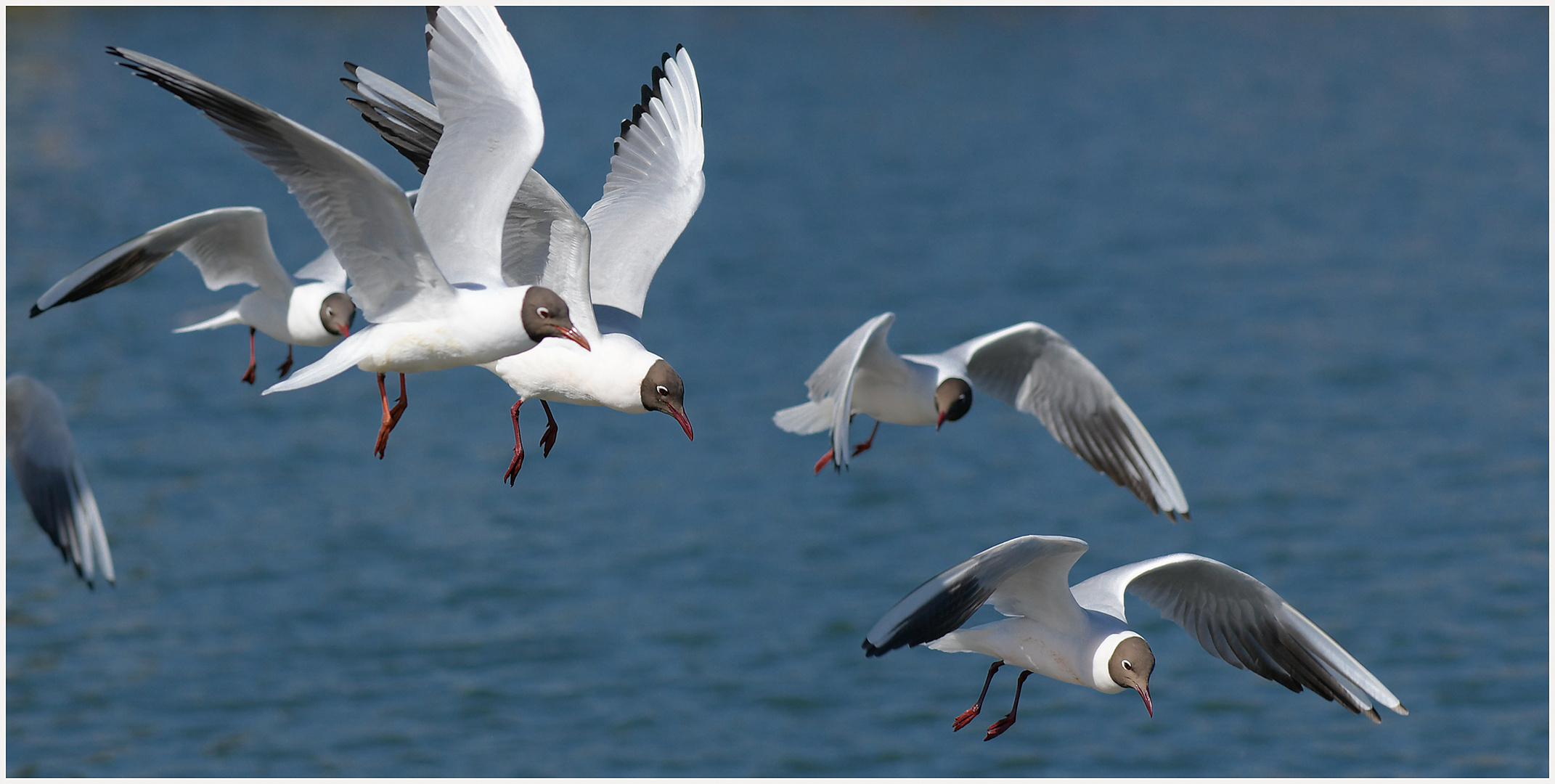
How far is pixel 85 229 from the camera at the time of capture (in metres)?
29.8

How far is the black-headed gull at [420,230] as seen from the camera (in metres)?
5.32

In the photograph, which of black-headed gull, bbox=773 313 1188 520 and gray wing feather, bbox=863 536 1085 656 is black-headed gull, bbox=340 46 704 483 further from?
black-headed gull, bbox=773 313 1188 520

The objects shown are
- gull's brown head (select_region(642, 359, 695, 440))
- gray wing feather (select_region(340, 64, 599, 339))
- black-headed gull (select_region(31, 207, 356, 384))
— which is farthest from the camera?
black-headed gull (select_region(31, 207, 356, 384))

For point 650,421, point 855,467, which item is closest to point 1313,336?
point 855,467

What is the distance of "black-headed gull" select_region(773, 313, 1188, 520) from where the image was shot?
324 inches

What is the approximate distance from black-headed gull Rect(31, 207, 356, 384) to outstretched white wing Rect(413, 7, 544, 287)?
1.81m

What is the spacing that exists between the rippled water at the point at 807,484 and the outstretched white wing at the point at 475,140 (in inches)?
441

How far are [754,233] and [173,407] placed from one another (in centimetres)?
1078

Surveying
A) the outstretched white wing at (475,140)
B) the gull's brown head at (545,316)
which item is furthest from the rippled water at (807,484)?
the gull's brown head at (545,316)

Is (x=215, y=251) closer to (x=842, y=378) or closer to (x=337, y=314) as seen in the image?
(x=337, y=314)

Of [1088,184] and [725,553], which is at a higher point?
[1088,184]

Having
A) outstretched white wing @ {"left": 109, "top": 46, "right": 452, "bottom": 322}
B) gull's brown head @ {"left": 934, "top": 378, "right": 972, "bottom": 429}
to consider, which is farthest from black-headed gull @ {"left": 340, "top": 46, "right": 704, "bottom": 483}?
gull's brown head @ {"left": 934, "top": 378, "right": 972, "bottom": 429}

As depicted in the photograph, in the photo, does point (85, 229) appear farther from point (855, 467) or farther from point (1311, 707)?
point (1311, 707)

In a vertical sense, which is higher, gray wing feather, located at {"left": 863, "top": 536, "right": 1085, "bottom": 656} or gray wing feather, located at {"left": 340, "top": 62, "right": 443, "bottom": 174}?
gray wing feather, located at {"left": 340, "top": 62, "right": 443, "bottom": 174}
